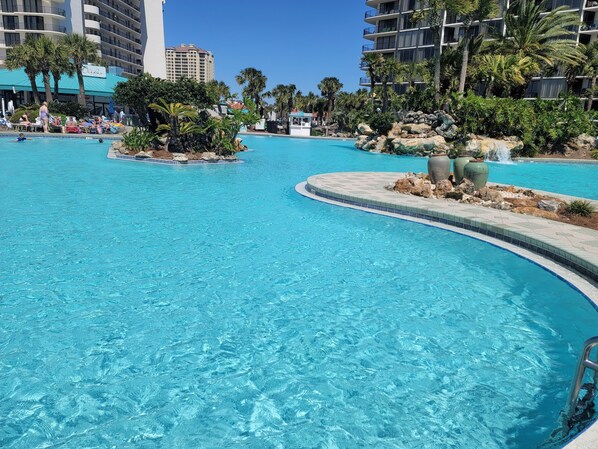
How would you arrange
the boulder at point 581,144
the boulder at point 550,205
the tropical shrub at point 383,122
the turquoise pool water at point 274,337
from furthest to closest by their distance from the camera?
the tropical shrub at point 383,122 < the boulder at point 581,144 < the boulder at point 550,205 < the turquoise pool water at point 274,337

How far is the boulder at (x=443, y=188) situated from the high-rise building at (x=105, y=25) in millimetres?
64752

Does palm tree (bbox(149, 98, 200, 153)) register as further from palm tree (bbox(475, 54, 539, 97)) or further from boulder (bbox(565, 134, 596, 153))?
boulder (bbox(565, 134, 596, 153))

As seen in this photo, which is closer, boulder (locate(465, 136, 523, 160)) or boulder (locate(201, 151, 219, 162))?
boulder (locate(201, 151, 219, 162))

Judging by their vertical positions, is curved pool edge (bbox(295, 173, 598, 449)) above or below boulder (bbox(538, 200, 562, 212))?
below

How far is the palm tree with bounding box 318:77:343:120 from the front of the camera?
228 ft

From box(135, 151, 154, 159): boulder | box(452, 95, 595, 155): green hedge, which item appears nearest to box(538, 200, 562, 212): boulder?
box(135, 151, 154, 159): boulder

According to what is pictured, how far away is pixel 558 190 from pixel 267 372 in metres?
16.6

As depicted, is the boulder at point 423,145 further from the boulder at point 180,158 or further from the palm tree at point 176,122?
the boulder at point 180,158

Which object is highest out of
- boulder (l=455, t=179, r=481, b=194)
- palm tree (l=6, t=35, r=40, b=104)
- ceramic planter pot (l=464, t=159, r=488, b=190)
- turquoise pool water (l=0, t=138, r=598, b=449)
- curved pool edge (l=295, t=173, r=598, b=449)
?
palm tree (l=6, t=35, r=40, b=104)

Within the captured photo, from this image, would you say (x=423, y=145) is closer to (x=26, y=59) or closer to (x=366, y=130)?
(x=366, y=130)

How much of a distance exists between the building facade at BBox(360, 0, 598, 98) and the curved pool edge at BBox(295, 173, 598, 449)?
40.9 meters

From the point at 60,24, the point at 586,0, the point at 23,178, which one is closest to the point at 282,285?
the point at 23,178

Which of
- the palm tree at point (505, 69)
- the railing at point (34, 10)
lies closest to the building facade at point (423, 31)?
the palm tree at point (505, 69)

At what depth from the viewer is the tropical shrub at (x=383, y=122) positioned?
35062 mm
